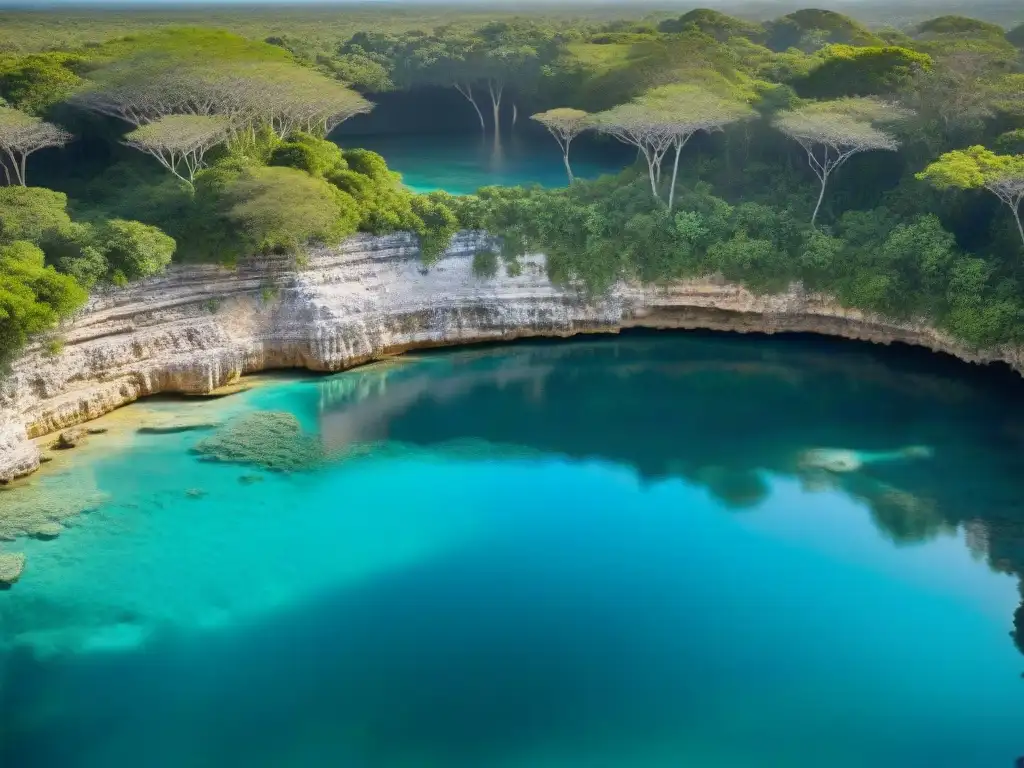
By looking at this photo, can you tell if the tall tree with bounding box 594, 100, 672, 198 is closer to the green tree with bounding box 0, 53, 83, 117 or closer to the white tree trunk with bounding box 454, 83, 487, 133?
the white tree trunk with bounding box 454, 83, 487, 133

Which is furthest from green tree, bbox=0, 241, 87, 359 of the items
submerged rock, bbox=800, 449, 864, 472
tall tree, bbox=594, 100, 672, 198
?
submerged rock, bbox=800, 449, 864, 472

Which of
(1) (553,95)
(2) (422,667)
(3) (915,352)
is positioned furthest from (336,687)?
(1) (553,95)

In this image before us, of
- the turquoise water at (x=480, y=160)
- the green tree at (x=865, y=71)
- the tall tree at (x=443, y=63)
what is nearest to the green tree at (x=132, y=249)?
the turquoise water at (x=480, y=160)

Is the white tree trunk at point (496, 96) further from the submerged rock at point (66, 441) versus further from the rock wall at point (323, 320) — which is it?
the submerged rock at point (66, 441)

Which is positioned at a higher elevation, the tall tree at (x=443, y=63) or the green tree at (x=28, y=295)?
the tall tree at (x=443, y=63)

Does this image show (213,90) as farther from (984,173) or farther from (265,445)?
(984,173)

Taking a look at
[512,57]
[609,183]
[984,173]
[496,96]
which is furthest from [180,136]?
[496,96]

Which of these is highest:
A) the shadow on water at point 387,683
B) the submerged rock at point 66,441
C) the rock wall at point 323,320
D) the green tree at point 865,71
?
the green tree at point 865,71
